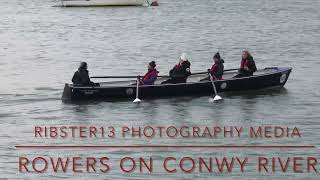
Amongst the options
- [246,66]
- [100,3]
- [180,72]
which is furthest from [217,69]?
[100,3]

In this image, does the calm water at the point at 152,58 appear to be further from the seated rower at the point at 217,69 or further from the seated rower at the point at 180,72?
the seated rower at the point at 217,69

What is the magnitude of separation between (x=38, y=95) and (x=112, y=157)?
51.3 ft

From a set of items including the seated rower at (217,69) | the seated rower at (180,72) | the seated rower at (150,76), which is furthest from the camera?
the seated rower at (217,69)

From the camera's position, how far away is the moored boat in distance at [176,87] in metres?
46.1

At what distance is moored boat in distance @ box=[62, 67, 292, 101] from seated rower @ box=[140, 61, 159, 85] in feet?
0.79

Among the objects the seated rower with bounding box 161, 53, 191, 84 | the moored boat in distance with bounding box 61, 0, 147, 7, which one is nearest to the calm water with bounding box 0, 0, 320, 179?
the seated rower with bounding box 161, 53, 191, 84

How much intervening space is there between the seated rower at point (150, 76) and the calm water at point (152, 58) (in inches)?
45.5

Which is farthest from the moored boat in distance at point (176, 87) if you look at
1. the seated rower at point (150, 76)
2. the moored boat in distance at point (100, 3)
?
the moored boat in distance at point (100, 3)

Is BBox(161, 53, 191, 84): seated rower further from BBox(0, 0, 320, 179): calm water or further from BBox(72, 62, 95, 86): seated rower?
BBox(72, 62, 95, 86): seated rower

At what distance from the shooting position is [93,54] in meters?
77.0

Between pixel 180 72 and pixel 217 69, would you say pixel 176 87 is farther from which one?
pixel 217 69

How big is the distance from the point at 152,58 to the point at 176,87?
1001 inches

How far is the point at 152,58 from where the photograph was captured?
237 feet

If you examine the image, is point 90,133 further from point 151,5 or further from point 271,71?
point 151,5
